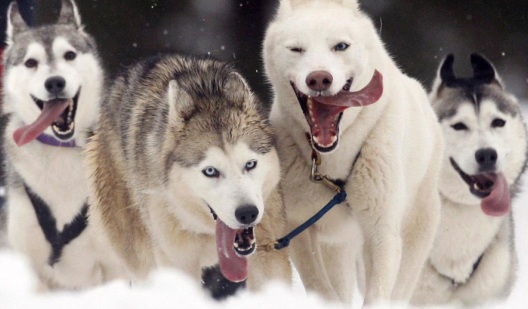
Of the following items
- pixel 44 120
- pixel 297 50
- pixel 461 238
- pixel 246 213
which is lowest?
pixel 461 238

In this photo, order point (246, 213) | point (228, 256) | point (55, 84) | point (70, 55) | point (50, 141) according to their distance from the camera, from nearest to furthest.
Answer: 1. point (246, 213)
2. point (228, 256)
3. point (55, 84)
4. point (70, 55)
5. point (50, 141)

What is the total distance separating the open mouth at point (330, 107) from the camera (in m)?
2.52

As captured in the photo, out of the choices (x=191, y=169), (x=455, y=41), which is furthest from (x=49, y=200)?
(x=455, y=41)

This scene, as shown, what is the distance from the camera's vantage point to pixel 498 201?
→ 11.0 feet

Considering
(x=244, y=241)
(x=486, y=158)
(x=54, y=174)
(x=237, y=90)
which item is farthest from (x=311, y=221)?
(x=54, y=174)

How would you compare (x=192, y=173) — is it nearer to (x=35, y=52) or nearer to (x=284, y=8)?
Result: (x=284, y=8)

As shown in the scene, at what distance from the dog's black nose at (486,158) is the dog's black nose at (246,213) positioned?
46.1 inches

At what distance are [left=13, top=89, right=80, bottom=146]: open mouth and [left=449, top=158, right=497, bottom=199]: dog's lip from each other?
4.77 feet

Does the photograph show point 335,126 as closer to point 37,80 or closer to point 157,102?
point 157,102

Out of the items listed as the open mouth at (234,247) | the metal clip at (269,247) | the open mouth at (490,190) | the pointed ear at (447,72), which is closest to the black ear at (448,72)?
the pointed ear at (447,72)

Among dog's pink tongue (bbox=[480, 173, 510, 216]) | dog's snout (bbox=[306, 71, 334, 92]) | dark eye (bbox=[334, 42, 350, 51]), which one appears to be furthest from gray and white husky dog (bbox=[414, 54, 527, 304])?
dog's snout (bbox=[306, 71, 334, 92])

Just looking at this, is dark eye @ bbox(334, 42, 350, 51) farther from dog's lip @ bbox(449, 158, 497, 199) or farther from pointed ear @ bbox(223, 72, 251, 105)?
dog's lip @ bbox(449, 158, 497, 199)

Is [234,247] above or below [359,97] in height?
below

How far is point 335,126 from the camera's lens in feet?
8.52
